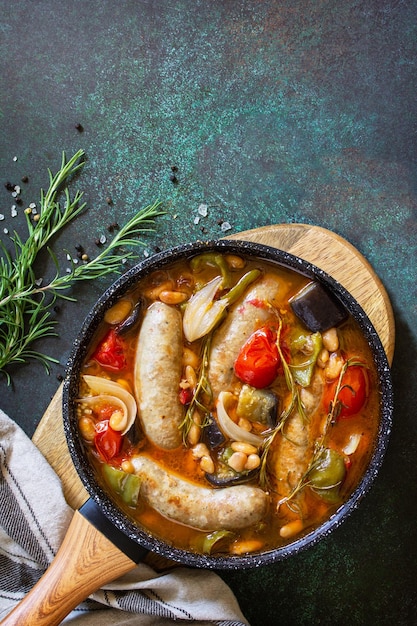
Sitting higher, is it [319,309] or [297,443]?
[319,309]

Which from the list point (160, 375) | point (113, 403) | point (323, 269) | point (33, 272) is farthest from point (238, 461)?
point (33, 272)

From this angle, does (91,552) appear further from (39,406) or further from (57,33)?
(57,33)

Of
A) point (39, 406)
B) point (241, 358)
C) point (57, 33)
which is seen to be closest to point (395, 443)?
point (241, 358)

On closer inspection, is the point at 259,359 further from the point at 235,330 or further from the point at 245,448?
the point at 245,448

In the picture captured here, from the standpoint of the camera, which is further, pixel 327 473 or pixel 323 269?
pixel 323 269

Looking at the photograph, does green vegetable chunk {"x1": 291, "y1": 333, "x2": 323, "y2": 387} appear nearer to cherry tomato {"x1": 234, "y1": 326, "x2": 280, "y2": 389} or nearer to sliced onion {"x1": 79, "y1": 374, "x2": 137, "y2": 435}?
cherry tomato {"x1": 234, "y1": 326, "x2": 280, "y2": 389}

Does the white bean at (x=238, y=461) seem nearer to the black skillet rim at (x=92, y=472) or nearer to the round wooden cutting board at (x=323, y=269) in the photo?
the black skillet rim at (x=92, y=472)
